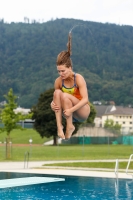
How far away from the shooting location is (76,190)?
19.8m

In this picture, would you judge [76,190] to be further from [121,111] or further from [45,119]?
[121,111]

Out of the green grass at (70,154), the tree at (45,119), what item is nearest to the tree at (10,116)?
the green grass at (70,154)

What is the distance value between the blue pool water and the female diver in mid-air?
10664 millimetres

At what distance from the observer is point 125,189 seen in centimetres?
1991

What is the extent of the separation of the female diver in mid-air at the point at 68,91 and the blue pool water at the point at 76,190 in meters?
10.7

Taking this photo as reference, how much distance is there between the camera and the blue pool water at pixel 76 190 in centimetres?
1791

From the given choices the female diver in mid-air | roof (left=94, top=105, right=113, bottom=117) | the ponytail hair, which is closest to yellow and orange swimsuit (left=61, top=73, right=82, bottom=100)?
the female diver in mid-air

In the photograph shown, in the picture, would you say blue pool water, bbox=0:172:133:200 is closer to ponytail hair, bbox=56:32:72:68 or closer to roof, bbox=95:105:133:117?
ponytail hair, bbox=56:32:72:68

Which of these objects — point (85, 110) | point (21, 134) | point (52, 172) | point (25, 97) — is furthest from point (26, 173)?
point (25, 97)

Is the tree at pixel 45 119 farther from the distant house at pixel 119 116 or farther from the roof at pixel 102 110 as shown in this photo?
the roof at pixel 102 110

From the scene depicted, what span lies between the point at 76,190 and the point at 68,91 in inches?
508

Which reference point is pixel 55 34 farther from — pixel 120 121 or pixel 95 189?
pixel 95 189

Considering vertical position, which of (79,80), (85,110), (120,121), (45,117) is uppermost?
(79,80)

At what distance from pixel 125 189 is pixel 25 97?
141 m
